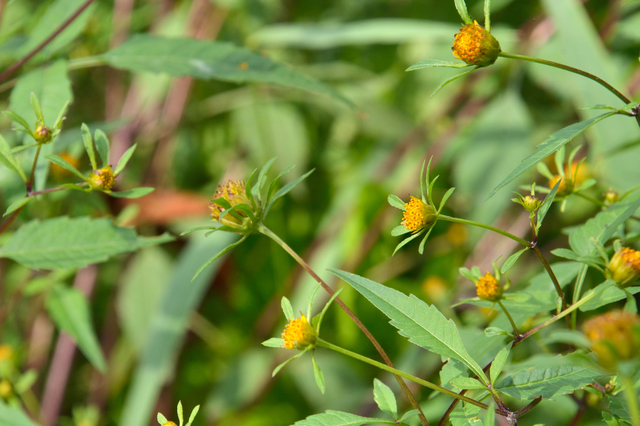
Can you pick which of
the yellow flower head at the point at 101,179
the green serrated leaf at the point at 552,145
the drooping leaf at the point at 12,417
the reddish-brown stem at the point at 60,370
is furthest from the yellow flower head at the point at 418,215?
the reddish-brown stem at the point at 60,370

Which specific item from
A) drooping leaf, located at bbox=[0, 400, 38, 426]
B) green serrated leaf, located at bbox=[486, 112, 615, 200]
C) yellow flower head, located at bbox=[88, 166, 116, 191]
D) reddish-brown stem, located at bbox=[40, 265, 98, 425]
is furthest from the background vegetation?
green serrated leaf, located at bbox=[486, 112, 615, 200]

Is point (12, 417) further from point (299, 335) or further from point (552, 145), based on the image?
point (552, 145)

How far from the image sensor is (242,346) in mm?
926

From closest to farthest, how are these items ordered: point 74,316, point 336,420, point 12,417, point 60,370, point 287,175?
point 336,420 < point 12,417 < point 74,316 < point 60,370 < point 287,175

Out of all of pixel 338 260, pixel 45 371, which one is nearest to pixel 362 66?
pixel 338 260

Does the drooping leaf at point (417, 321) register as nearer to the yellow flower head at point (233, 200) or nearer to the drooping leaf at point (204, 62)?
the yellow flower head at point (233, 200)

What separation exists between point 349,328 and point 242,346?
0.73 feet

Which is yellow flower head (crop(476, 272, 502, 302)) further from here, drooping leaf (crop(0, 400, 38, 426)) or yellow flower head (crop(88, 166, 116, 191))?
drooping leaf (crop(0, 400, 38, 426))

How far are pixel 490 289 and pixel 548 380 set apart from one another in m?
0.06

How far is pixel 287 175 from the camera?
3.15 feet

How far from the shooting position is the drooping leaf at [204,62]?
534mm

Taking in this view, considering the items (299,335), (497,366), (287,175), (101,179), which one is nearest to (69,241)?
(101,179)

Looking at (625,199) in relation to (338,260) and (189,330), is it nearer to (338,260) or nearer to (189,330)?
(338,260)

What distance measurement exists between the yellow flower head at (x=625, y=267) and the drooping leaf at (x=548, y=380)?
2.1 inches
